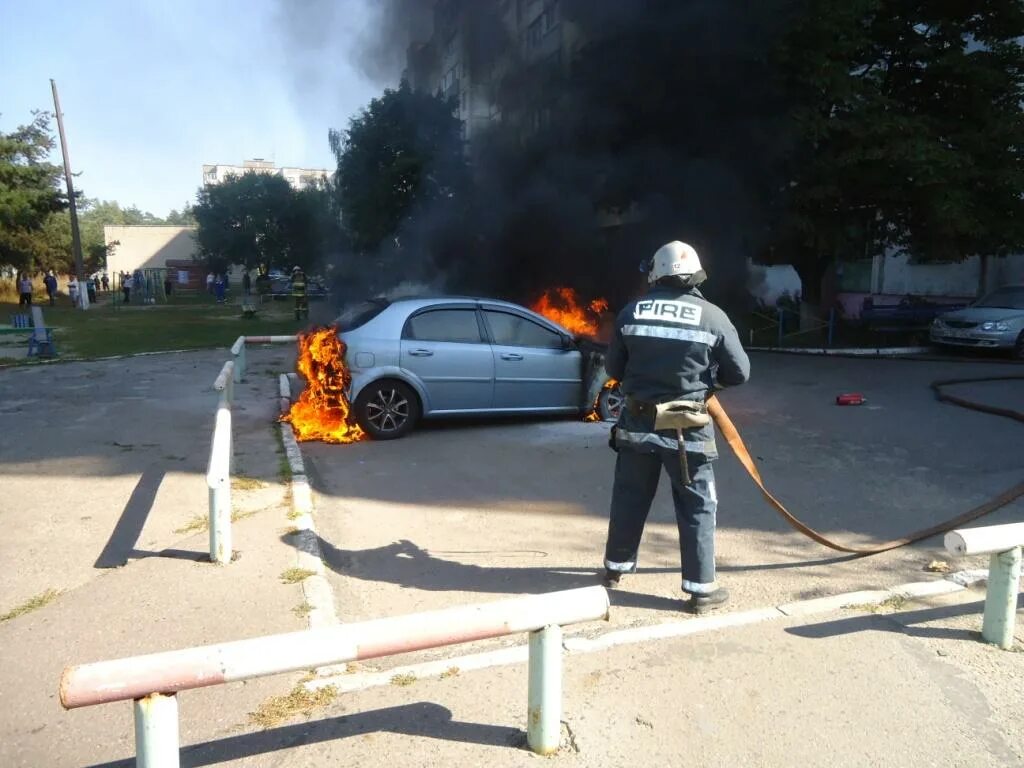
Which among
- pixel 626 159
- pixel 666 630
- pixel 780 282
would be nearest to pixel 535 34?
pixel 626 159

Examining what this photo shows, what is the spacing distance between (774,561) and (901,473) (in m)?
2.52

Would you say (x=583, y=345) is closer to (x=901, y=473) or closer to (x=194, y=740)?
(x=901, y=473)

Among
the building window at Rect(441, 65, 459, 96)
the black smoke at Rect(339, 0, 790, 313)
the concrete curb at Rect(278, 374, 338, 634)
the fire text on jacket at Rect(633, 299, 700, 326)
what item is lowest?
the concrete curb at Rect(278, 374, 338, 634)

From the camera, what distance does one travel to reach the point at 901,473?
20.5ft

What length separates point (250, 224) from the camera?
149ft

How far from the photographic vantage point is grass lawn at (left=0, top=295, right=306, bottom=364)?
15.9 m

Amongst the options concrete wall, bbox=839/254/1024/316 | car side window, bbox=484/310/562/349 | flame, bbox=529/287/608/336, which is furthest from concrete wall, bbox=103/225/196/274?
car side window, bbox=484/310/562/349

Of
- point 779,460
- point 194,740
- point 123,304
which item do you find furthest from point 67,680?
point 123,304

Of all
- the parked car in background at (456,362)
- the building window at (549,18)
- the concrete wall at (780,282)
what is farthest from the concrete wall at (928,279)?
the parked car in background at (456,362)

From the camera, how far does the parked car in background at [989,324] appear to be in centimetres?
1321

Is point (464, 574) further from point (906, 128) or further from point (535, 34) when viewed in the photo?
point (535, 34)

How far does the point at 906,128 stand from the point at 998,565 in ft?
37.9

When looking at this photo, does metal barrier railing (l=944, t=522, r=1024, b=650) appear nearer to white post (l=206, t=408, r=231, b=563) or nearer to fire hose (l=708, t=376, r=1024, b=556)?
fire hose (l=708, t=376, r=1024, b=556)

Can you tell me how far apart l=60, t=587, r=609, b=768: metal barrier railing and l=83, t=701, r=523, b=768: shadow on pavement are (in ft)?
0.63
